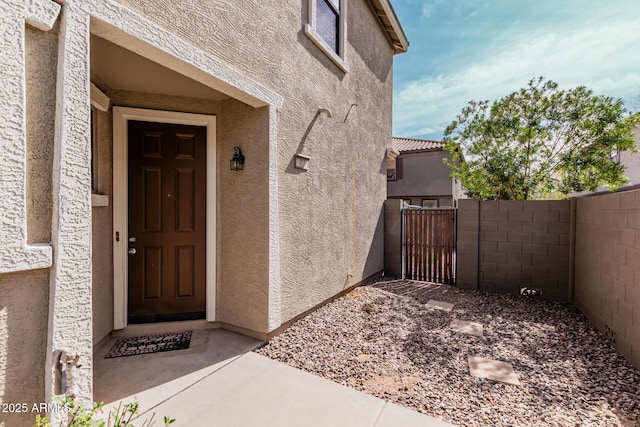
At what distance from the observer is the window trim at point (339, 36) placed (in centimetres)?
453

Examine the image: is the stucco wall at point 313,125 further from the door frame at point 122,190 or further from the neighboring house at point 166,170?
the door frame at point 122,190

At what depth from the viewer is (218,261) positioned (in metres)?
4.14

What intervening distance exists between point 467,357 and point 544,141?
612 centimetres

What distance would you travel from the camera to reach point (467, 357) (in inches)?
140

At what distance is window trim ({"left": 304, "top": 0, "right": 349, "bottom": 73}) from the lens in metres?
4.53

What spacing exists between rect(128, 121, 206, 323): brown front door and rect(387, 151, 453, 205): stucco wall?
16057 millimetres

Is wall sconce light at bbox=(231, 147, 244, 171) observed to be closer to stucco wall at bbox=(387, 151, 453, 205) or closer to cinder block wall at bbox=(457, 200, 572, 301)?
cinder block wall at bbox=(457, 200, 572, 301)

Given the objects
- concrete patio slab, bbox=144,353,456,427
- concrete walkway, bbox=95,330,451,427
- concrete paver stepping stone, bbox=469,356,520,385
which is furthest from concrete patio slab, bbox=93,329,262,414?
concrete paver stepping stone, bbox=469,356,520,385

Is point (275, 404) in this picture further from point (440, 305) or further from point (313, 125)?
point (440, 305)

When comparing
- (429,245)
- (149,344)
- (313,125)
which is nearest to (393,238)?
(429,245)

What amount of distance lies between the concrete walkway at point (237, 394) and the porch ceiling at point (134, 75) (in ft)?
10.9

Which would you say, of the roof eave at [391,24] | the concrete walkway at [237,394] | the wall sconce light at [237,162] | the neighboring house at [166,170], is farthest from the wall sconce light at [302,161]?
the roof eave at [391,24]

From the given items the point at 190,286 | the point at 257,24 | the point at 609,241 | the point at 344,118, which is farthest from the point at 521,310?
the point at 257,24

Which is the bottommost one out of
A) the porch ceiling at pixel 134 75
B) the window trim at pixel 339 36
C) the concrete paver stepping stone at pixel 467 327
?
the concrete paver stepping stone at pixel 467 327
